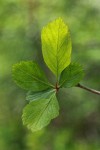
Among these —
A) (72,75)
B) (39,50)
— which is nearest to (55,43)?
(72,75)

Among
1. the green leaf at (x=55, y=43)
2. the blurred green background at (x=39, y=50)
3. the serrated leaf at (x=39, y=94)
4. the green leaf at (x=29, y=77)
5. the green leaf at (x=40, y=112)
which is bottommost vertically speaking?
the blurred green background at (x=39, y=50)

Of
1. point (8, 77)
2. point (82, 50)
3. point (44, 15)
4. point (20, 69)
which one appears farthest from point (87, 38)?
point (20, 69)

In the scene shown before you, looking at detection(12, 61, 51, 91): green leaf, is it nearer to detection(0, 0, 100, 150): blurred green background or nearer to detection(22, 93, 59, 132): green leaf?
detection(22, 93, 59, 132): green leaf

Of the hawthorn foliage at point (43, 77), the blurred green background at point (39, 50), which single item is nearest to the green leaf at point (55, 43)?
the hawthorn foliage at point (43, 77)

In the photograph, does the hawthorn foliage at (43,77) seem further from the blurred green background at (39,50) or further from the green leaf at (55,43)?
the blurred green background at (39,50)

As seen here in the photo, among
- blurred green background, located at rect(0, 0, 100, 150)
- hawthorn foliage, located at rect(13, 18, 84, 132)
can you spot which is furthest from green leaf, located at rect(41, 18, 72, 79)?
blurred green background, located at rect(0, 0, 100, 150)

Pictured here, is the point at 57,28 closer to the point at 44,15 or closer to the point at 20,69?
the point at 20,69

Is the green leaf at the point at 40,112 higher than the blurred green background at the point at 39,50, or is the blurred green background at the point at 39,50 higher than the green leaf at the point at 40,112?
the green leaf at the point at 40,112

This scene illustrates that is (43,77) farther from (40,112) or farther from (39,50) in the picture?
(39,50)
